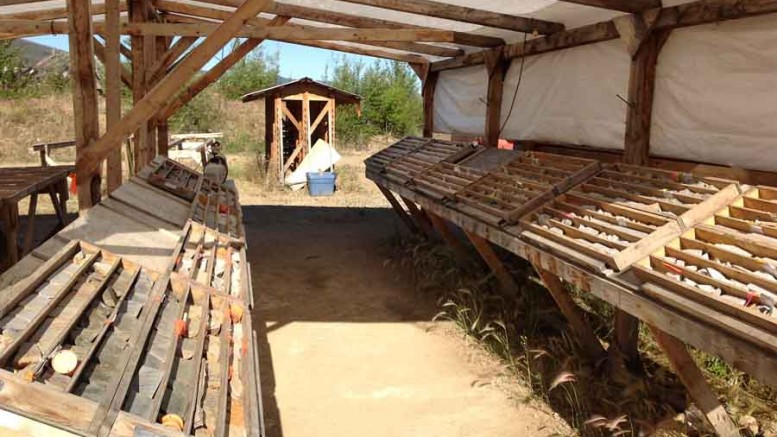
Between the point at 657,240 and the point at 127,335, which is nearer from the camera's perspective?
the point at 127,335

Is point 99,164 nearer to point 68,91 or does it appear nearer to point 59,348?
point 59,348

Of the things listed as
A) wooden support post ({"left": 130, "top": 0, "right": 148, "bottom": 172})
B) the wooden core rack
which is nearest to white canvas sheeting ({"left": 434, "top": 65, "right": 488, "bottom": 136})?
the wooden core rack

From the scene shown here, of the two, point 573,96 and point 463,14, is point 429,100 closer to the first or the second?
point 573,96

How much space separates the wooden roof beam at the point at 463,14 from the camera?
644 centimetres

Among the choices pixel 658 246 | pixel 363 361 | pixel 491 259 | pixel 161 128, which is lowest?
pixel 363 361

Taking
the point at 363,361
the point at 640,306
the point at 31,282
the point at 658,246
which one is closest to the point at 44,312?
the point at 31,282

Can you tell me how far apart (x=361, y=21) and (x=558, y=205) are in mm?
4358

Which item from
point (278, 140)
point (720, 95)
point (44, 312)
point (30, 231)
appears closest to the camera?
point (44, 312)

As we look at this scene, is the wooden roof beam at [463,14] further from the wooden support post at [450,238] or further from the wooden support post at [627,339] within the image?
the wooden support post at [627,339]

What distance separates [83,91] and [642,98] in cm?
515

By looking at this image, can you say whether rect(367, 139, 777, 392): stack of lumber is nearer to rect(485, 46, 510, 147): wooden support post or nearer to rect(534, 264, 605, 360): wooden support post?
rect(534, 264, 605, 360): wooden support post

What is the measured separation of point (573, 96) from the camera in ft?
23.1

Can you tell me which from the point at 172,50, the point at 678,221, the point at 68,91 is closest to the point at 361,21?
the point at 172,50

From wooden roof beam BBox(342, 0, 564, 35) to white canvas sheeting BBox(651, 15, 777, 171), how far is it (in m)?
1.83
